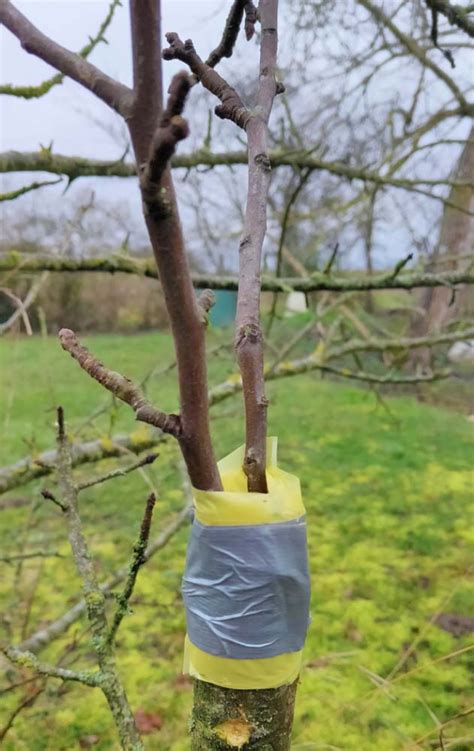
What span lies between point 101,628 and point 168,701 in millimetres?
1397

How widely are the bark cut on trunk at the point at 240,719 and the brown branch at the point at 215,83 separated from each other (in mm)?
529

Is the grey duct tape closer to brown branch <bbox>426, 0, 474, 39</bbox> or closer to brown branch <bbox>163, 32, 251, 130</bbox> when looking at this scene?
brown branch <bbox>163, 32, 251, 130</bbox>

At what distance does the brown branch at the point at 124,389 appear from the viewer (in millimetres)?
465

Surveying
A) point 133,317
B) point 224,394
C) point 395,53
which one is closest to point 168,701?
point 224,394

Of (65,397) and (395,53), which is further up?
(395,53)

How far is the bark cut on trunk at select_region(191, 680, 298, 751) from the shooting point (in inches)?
21.5

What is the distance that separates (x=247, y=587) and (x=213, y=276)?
137cm

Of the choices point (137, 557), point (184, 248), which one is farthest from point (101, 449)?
point (184, 248)

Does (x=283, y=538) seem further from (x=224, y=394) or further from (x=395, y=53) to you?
(x=395, y=53)

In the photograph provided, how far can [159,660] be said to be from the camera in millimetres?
2170

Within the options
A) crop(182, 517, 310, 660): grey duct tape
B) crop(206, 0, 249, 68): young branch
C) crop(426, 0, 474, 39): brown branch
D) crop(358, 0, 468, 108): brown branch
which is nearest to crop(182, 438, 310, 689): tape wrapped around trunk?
crop(182, 517, 310, 660): grey duct tape

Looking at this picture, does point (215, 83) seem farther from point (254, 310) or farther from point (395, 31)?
point (395, 31)

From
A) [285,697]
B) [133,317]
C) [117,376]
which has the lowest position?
[133,317]

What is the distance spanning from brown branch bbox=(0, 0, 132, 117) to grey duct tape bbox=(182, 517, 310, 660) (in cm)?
35
